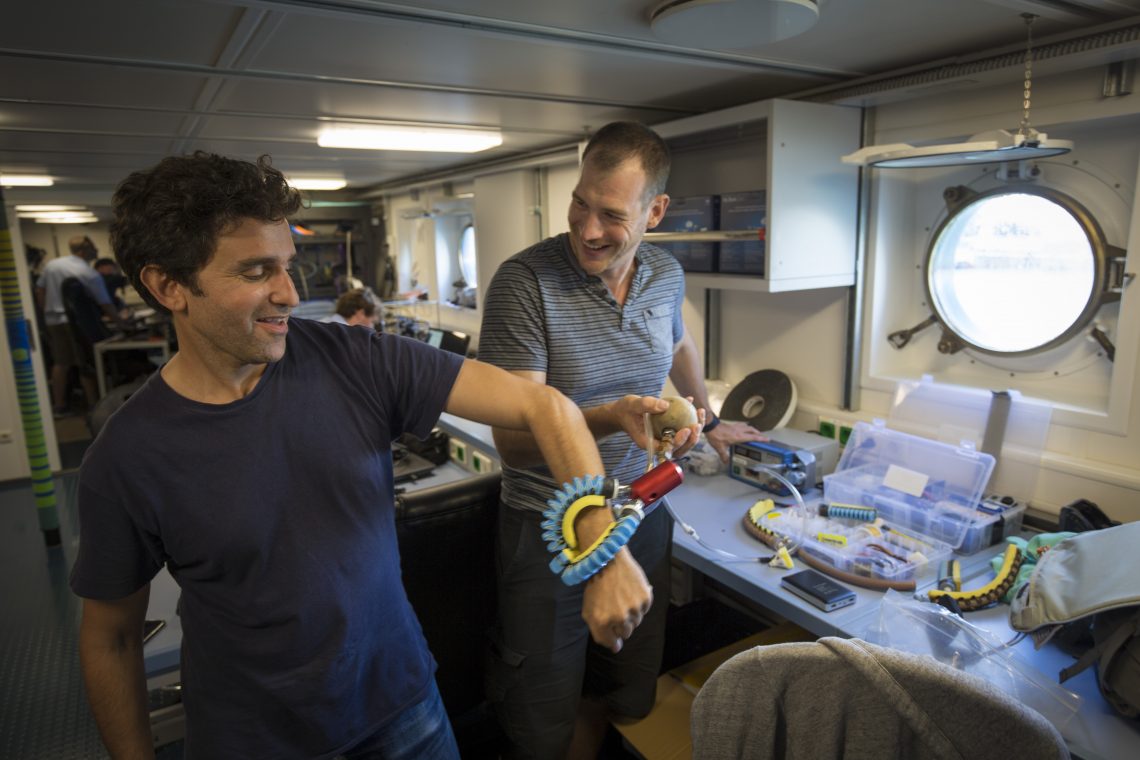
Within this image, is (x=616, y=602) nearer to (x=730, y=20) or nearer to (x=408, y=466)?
(x=730, y=20)

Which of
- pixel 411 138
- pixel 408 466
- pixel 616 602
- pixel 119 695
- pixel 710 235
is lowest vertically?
pixel 408 466

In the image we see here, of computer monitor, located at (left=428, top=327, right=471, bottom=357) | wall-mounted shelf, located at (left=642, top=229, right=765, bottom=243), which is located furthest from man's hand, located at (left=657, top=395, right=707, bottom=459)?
computer monitor, located at (left=428, top=327, right=471, bottom=357)

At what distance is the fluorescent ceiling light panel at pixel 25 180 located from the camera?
397 centimetres

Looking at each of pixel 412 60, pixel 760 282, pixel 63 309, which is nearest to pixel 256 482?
pixel 412 60

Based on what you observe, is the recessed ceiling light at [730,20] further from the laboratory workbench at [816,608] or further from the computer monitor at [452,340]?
the computer monitor at [452,340]

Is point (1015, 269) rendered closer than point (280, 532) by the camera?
No

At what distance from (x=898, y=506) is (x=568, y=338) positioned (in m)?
1.18

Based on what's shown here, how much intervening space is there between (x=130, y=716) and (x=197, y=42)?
142 cm

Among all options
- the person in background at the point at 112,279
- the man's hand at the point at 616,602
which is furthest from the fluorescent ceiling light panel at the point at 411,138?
the person in background at the point at 112,279

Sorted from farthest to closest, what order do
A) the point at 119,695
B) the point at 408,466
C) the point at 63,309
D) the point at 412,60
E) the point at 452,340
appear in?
1. the point at 63,309
2. the point at 452,340
3. the point at 408,466
4. the point at 412,60
5. the point at 119,695

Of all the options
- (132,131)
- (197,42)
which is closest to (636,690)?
(197,42)

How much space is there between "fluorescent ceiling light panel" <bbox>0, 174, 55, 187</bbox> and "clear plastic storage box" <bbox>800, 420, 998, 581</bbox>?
456cm

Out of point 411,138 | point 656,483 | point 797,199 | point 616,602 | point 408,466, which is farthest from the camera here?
point 408,466

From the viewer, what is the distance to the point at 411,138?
3.14 meters
